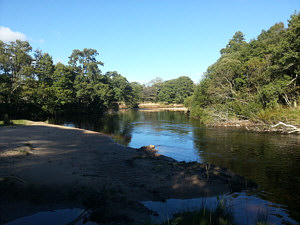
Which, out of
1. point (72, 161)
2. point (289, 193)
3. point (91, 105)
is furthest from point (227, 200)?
point (91, 105)

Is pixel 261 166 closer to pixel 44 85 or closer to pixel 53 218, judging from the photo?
pixel 53 218

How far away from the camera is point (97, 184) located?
7.93m

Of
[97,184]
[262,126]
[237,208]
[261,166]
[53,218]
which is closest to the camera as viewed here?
[53,218]

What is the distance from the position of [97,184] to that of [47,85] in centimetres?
4460

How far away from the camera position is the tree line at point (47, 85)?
35156mm

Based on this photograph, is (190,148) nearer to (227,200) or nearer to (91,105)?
(227,200)

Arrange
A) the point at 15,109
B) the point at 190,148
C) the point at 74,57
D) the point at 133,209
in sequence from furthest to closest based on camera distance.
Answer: the point at 74,57 < the point at 15,109 < the point at 190,148 < the point at 133,209

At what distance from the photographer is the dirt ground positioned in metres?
6.38

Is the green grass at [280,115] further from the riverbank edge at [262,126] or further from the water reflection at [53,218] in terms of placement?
the water reflection at [53,218]

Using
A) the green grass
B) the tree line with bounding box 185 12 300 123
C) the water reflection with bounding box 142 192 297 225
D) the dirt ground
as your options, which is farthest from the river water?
the tree line with bounding box 185 12 300 123

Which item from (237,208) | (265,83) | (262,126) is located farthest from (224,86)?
(237,208)

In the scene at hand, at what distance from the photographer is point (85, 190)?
738cm

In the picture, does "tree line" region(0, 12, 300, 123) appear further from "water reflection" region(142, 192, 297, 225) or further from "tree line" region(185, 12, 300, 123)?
"water reflection" region(142, 192, 297, 225)

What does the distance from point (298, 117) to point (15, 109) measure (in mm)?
41356
